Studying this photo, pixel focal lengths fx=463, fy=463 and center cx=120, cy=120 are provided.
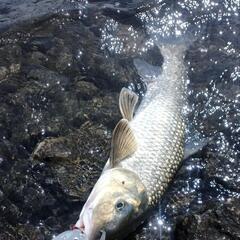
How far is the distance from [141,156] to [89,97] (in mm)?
1500

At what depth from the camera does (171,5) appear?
266 inches

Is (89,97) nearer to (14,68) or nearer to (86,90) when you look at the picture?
(86,90)

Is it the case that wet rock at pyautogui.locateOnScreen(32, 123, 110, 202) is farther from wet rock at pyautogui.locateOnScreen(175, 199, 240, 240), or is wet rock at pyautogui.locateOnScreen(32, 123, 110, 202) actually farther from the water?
wet rock at pyautogui.locateOnScreen(175, 199, 240, 240)

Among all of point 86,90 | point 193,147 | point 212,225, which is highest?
point 86,90

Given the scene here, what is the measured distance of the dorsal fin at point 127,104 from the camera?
5.01 m

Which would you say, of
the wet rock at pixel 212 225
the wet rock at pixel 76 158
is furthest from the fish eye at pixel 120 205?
the wet rock at pixel 76 158

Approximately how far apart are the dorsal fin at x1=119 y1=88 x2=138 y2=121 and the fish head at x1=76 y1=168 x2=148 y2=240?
1047 millimetres

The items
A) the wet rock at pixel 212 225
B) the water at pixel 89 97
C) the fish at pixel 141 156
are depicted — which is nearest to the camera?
the fish at pixel 141 156

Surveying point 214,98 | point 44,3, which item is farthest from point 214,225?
point 44,3

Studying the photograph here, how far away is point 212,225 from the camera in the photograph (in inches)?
161

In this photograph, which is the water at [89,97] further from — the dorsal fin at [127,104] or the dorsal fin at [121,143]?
the dorsal fin at [121,143]

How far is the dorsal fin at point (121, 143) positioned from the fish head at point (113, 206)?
187mm

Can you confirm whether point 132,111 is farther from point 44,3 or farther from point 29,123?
point 44,3

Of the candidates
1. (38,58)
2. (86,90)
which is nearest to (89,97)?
(86,90)
